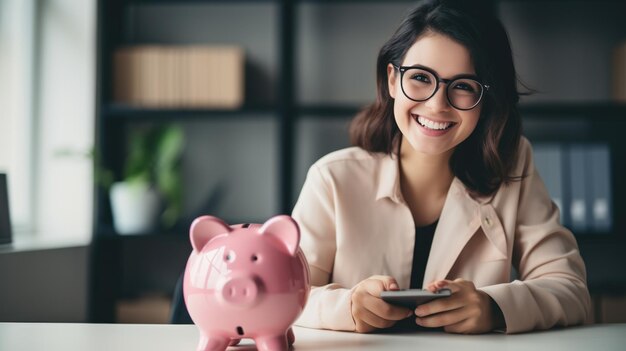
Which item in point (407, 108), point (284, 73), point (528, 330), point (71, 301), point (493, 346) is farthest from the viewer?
point (284, 73)

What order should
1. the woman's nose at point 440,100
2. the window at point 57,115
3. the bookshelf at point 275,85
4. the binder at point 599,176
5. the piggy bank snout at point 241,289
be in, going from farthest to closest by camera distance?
1. the bookshelf at point 275,85
2. the window at point 57,115
3. the binder at point 599,176
4. the woman's nose at point 440,100
5. the piggy bank snout at point 241,289

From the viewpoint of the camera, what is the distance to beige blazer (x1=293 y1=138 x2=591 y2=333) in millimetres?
1334

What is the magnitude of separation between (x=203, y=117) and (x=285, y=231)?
2.03m

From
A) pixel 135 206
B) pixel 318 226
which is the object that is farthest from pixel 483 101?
pixel 135 206

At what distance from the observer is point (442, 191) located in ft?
4.75

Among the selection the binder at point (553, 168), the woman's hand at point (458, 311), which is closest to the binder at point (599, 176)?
the binder at point (553, 168)

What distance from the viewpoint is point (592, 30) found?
2895 mm

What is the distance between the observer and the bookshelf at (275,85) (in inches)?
113

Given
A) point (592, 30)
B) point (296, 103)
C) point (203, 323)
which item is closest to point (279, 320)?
point (203, 323)

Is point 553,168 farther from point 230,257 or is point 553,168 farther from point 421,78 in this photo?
point 230,257

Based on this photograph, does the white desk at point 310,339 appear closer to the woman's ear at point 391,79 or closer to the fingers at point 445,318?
the fingers at point 445,318

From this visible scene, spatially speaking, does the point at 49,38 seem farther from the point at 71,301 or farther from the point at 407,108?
the point at 407,108

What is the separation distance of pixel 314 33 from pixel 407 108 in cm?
183

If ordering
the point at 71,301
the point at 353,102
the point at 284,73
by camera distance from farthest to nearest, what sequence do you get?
1. the point at 353,102
2. the point at 284,73
3. the point at 71,301
